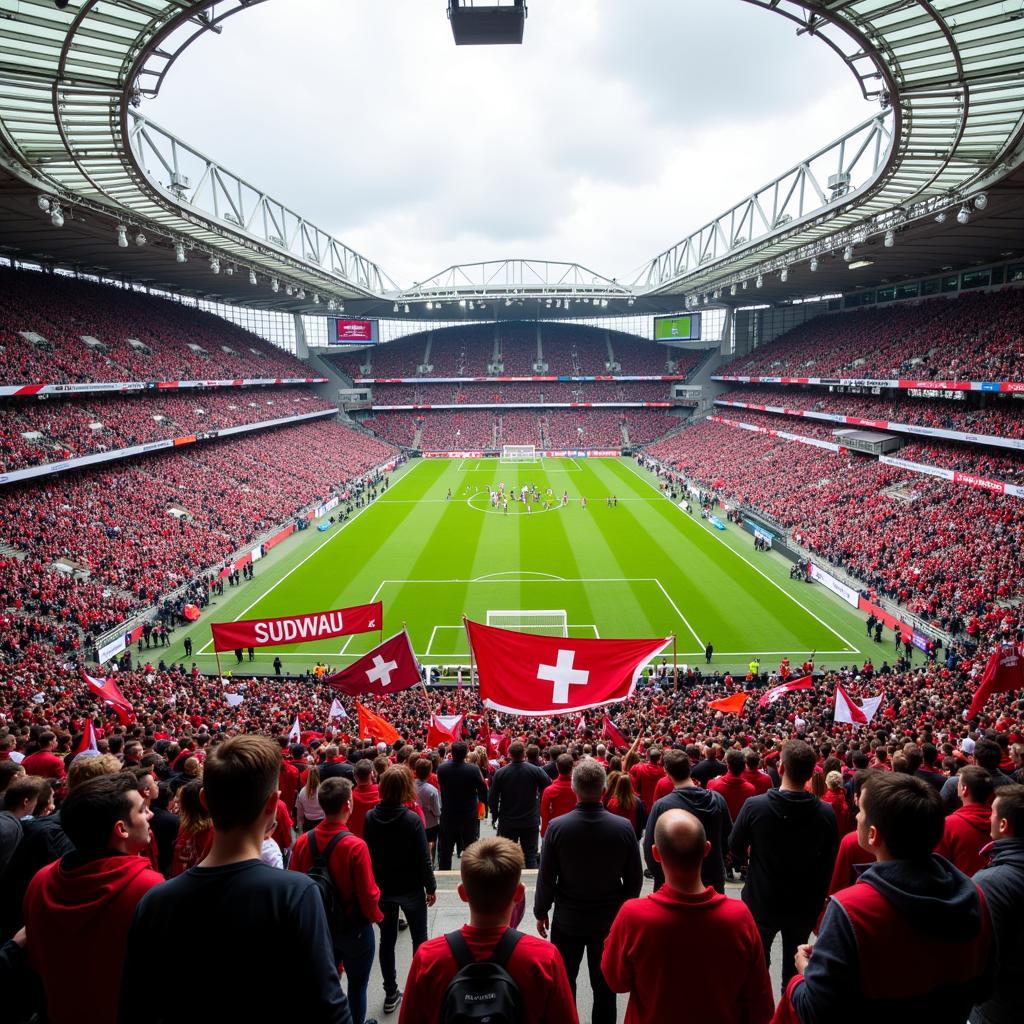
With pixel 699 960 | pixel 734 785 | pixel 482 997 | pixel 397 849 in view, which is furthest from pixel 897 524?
pixel 482 997

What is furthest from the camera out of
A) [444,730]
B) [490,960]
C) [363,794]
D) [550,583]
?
[550,583]

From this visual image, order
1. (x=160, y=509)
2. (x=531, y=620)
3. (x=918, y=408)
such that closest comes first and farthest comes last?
(x=531, y=620), (x=160, y=509), (x=918, y=408)

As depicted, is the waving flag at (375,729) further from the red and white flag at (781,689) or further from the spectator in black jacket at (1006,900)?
the spectator in black jacket at (1006,900)

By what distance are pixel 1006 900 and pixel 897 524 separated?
33003 mm

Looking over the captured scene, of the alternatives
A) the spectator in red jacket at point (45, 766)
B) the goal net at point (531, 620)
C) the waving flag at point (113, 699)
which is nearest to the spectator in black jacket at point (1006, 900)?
the spectator in red jacket at point (45, 766)

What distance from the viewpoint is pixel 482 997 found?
8.09 feet

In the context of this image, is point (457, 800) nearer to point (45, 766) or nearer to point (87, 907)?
point (45, 766)

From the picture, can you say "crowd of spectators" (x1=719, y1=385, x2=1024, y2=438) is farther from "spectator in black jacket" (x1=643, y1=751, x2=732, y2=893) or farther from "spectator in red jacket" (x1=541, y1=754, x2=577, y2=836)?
"spectator in black jacket" (x1=643, y1=751, x2=732, y2=893)

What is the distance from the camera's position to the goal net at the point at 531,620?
26.5 m

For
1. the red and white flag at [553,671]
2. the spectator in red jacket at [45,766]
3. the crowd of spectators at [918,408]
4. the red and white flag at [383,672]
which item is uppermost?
the crowd of spectators at [918,408]

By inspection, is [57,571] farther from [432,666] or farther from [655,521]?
[655,521]

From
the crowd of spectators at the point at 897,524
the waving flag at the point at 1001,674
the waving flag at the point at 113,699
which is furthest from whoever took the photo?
the crowd of spectators at the point at 897,524

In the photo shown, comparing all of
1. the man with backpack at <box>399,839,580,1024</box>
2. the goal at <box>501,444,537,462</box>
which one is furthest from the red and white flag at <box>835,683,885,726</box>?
the goal at <box>501,444,537,462</box>

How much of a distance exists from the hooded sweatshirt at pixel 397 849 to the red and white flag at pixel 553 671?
731cm
